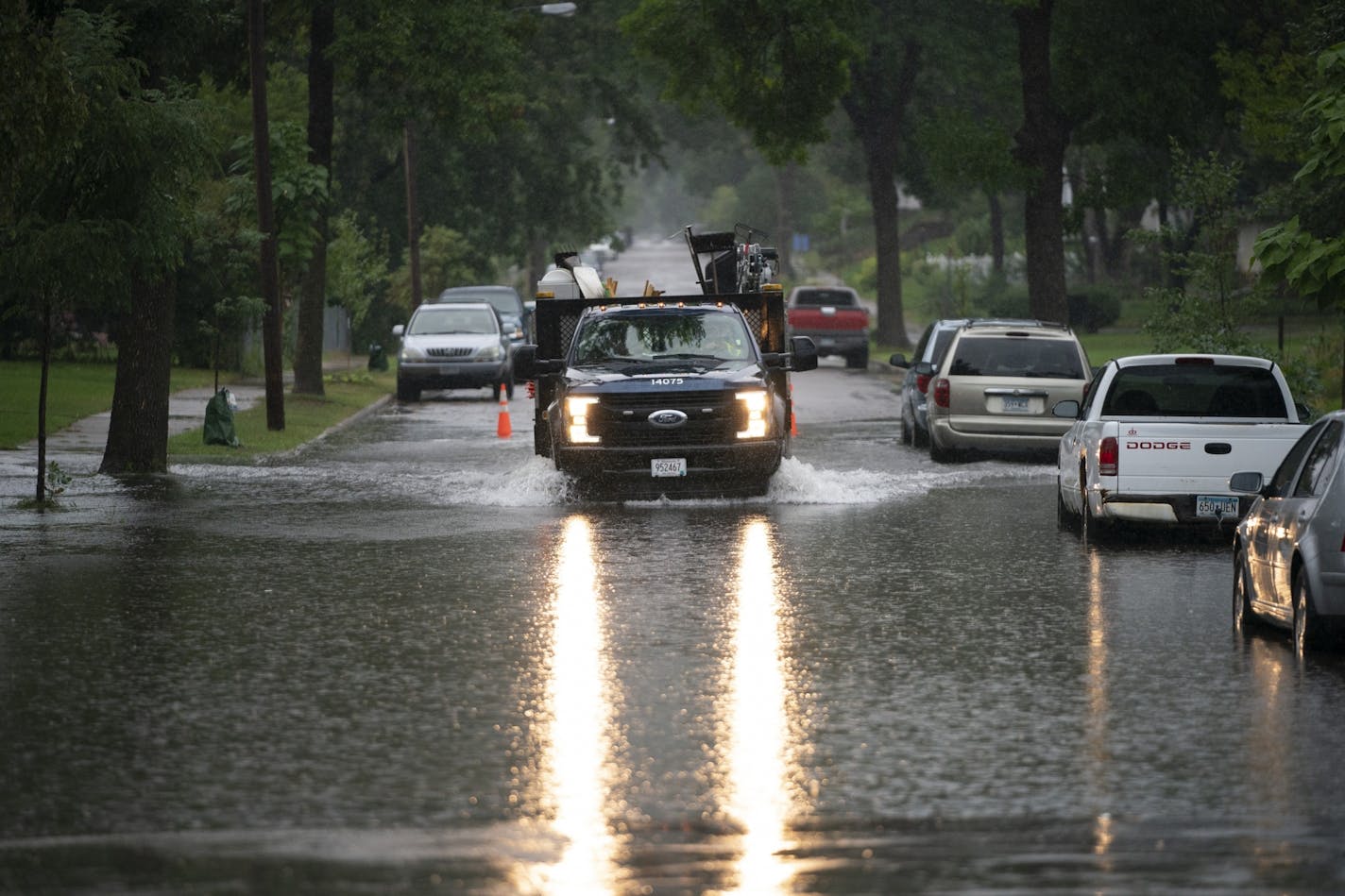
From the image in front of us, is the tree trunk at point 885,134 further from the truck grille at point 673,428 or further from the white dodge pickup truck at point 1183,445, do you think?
the white dodge pickup truck at point 1183,445

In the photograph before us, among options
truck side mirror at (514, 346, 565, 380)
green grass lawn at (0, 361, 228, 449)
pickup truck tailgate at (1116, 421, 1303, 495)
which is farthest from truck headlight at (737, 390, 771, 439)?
green grass lawn at (0, 361, 228, 449)

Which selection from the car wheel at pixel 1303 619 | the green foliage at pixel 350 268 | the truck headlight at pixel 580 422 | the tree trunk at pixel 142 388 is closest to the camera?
the car wheel at pixel 1303 619

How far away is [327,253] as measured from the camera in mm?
44906

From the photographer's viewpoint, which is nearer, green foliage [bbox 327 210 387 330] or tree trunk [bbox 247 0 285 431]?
tree trunk [bbox 247 0 285 431]

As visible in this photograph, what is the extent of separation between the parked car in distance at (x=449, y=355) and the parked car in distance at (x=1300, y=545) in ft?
97.1

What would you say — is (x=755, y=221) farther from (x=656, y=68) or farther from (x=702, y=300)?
(x=702, y=300)

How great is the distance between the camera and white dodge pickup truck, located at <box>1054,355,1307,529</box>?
56.0 feet

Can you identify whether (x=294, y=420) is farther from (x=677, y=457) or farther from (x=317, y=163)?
(x=677, y=457)

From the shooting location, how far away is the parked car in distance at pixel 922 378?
2814 centimetres

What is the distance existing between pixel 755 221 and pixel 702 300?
11773 cm

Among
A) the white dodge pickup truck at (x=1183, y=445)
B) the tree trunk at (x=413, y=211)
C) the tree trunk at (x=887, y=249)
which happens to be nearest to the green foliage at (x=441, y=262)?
the tree trunk at (x=413, y=211)

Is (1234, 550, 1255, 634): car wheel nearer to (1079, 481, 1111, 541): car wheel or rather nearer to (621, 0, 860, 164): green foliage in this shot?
(1079, 481, 1111, 541): car wheel

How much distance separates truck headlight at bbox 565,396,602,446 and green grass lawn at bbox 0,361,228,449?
9497 mm

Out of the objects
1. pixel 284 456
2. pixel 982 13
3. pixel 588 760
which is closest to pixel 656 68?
pixel 982 13
